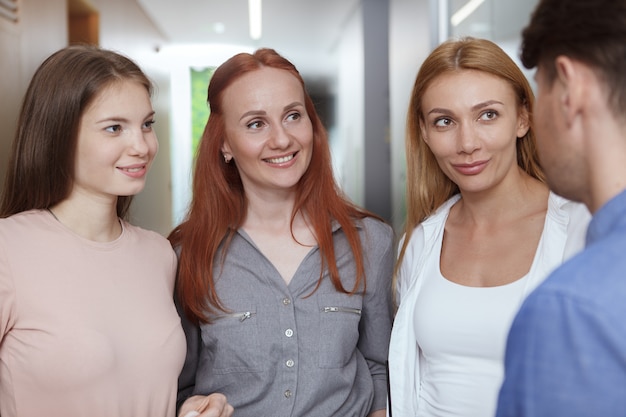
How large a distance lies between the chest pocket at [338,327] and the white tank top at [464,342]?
193 millimetres

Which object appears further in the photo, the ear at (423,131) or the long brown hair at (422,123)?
the ear at (423,131)

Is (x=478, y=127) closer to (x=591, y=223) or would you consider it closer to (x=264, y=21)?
(x=591, y=223)

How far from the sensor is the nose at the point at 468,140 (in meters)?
1.83

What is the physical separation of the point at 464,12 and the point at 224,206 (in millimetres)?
2618

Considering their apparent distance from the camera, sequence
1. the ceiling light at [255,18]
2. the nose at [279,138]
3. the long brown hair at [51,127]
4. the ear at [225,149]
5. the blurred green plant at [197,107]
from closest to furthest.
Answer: the long brown hair at [51,127], the nose at [279,138], the ear at [225,149], the ceiling light at [255,18], the blurred green plant at [197,107]

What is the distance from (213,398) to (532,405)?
101cm

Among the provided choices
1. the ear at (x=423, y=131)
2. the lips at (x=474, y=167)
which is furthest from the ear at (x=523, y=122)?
the ear at (x=423, y=131)

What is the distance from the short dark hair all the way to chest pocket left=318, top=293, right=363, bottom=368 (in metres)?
1.15

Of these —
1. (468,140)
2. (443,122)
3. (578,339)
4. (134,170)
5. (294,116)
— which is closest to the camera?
(578,339)

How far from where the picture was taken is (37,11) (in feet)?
9.77

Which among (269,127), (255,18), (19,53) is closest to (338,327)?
(269,127)

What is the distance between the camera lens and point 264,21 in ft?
25.7

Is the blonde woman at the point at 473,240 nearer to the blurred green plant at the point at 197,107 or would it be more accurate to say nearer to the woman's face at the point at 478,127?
the woman's face at the point at 478,127

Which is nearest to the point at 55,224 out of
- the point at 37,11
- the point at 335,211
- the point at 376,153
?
the point at 335,211
